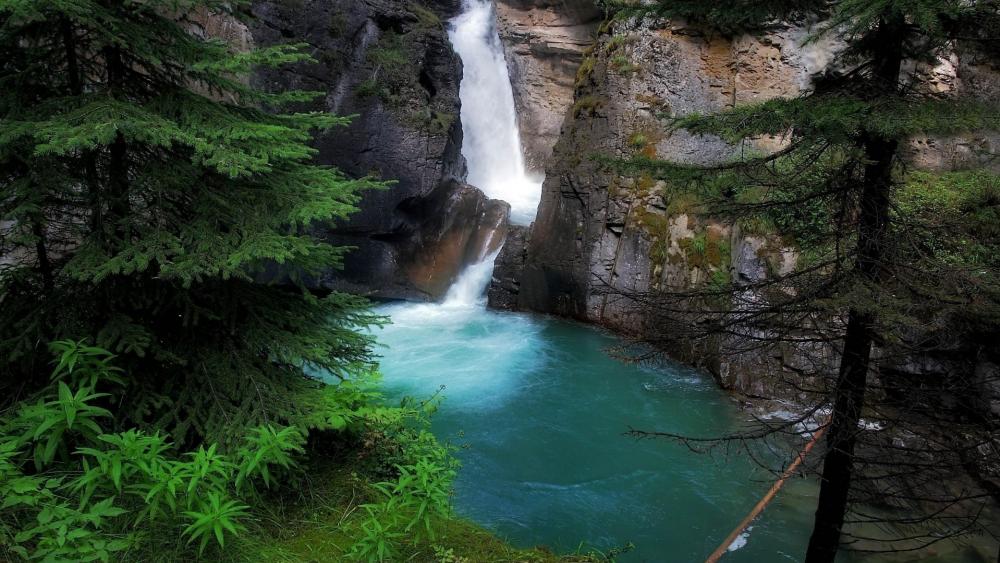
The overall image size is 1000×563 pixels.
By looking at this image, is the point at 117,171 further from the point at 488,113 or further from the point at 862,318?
Answer: the point at 488,113

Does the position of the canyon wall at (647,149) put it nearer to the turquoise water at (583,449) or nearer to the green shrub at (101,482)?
the turquoise water at (583,449)

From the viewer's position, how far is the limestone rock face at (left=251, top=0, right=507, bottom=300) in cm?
1609

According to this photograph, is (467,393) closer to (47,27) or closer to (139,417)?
(139,417)

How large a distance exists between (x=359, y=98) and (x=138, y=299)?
13.8 m

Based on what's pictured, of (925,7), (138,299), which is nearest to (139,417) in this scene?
(138,299)

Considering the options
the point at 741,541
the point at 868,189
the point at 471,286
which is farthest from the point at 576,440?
the point at 471,286

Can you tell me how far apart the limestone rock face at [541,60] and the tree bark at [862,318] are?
19.9 metres

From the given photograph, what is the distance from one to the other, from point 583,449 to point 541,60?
763 inches

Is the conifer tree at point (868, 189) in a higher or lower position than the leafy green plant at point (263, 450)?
higher

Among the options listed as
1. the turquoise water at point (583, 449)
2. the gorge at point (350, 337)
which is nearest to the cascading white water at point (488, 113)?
the turquoise water at point (583, 449)

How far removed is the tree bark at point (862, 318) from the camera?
409 centimetres

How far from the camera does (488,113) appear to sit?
22.8m

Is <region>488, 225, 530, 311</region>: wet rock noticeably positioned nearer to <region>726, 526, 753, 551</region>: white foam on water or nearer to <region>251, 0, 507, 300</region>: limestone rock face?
<region>251, 0, 507, 300</region>: limestone rock face

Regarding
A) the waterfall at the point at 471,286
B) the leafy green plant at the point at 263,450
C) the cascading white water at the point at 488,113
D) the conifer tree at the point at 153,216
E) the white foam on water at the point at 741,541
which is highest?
the cascading white water at the point at 488,113
